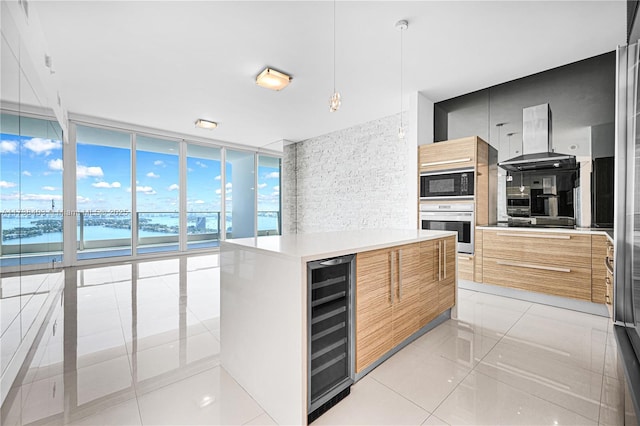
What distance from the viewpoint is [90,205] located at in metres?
5.75

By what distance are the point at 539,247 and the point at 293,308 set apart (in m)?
3.14

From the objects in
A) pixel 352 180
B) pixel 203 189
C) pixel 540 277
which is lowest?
pixel 540 277

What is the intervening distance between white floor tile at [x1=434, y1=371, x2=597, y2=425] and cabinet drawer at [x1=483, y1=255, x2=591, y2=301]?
6.41 ft

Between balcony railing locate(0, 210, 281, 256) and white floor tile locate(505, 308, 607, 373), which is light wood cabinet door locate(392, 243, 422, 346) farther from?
balcony railing locate(0, 210, 281, 256)

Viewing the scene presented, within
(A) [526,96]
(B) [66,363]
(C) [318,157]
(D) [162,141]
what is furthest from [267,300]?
(D) [162,141]

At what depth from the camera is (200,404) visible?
1.53 metres

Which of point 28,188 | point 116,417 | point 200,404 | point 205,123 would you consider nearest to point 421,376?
point 200,404

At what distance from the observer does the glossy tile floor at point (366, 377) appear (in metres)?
1.45

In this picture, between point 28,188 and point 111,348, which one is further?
point 28,188

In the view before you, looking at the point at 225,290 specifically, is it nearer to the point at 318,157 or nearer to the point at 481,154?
the point at 481,154

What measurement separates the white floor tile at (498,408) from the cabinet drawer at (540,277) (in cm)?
195

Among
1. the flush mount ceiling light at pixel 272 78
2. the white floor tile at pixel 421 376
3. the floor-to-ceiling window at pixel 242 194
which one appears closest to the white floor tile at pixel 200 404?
the white floor tile at pixel 421 376

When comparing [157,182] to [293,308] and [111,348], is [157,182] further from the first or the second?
[293,308]

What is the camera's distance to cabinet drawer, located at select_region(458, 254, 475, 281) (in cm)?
364
